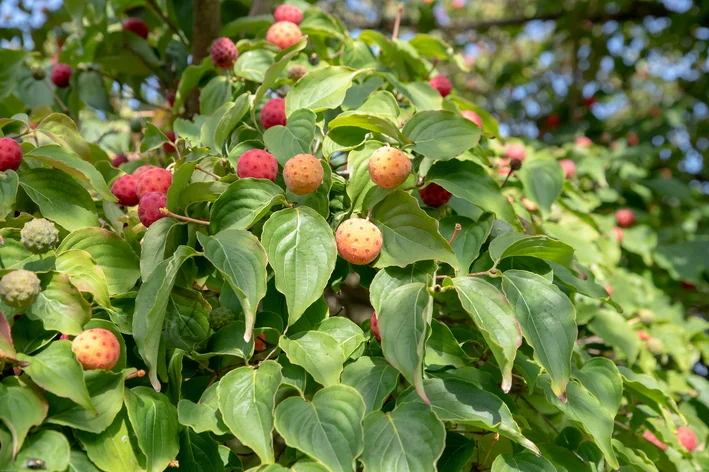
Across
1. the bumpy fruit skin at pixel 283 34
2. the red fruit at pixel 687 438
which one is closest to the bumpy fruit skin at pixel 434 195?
the bumpy fruit skin at pixel 283 34

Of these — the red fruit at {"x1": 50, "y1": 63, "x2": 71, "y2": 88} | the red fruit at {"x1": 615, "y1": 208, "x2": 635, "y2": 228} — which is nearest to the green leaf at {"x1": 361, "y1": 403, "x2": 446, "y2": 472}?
the red fruit at {"x1": 50, "y1": 63, "x2": 71, "y2": 88}

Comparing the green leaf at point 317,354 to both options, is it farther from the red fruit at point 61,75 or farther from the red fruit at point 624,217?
the red fruit at point 624,217

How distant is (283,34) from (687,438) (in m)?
1.50

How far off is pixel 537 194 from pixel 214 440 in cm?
103

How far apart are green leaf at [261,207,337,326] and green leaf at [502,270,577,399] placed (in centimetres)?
31

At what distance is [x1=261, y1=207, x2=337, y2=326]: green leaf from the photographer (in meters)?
1.06

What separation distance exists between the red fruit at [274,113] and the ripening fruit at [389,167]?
32 centimetres

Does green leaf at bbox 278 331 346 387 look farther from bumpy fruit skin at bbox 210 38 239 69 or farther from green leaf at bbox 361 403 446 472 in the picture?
bumpy fruit skin at bbox 210 38 239 69

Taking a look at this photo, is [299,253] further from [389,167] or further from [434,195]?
[434,195]

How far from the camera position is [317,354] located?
105cm

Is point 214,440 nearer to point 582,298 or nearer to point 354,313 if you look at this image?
point 354,313

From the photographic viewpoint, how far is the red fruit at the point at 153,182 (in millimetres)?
1193

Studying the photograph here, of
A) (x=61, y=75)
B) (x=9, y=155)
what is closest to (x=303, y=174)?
(x=9, y=155)

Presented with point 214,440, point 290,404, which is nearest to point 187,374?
point 214,440
